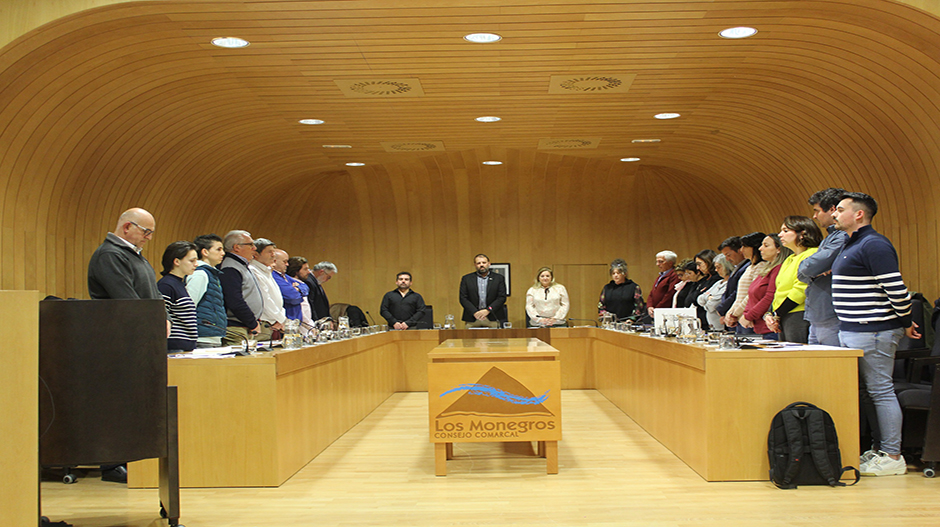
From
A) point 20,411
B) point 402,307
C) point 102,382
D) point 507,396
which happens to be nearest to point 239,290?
point 507,396

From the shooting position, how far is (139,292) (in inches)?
→ 170

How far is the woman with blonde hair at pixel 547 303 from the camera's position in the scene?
29.6ft

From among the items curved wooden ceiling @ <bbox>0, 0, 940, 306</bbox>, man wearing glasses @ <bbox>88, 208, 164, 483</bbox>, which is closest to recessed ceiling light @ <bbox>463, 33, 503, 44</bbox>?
curved wooden ceiling @ <bbox>0, 0, 940, 306</bbox>

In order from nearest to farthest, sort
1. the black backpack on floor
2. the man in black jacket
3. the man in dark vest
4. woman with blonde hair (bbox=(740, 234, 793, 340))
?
the black backpack on floor
the man in dark vest
woman with blonde hair (bbox=(740, 234, 793, 340))
the man in black jacket

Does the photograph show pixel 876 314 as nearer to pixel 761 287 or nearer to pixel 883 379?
pixel 883 379

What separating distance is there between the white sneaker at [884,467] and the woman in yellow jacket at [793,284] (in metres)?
0.99

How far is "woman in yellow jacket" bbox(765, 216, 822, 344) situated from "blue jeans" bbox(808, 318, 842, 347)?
21 cm

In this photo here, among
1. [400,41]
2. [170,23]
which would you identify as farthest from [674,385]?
[170,23]

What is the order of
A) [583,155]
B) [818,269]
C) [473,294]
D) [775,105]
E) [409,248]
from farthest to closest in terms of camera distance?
1. [409,248]
2. [583,155]
3. [473,294]
4. [775,105]
5. [818,269]

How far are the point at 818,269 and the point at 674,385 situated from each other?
1176mm

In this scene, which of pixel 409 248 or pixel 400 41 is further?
pixel 409 248

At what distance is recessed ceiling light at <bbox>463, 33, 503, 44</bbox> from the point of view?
219 inches

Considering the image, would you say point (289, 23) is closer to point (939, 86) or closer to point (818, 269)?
point (818, 269)

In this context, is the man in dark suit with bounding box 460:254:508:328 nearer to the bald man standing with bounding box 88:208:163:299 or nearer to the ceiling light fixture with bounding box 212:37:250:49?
the ceiling light fixture with bounding box 212:37:250:49
